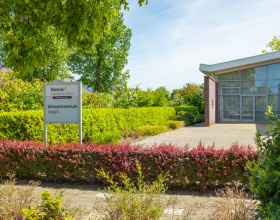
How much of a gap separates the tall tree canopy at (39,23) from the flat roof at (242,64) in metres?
21.8

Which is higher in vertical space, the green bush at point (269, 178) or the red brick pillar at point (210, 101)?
the red brick pillar at point (210, 101)

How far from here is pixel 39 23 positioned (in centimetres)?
755

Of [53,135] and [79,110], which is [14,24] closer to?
[79,110]

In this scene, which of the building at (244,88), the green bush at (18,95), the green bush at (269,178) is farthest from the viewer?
the building at (244,88)

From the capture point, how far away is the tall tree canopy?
7168 mm

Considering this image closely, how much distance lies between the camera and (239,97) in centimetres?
2956

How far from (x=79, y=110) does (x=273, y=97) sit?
903 inches

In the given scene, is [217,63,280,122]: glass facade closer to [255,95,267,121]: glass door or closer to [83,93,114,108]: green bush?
[255,95,267,121]: glass door

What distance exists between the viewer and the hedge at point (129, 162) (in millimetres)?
6719

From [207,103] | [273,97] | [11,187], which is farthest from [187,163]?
[273,97]

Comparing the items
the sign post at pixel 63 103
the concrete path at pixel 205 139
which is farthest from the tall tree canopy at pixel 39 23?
the concrete path at pixel 205 139

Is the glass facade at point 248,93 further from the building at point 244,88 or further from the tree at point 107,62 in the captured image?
the tree at point 107,62

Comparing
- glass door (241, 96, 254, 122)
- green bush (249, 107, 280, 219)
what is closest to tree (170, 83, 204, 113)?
glass door (241, 96, 254, 122)

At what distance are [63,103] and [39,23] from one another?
2.37 meters
